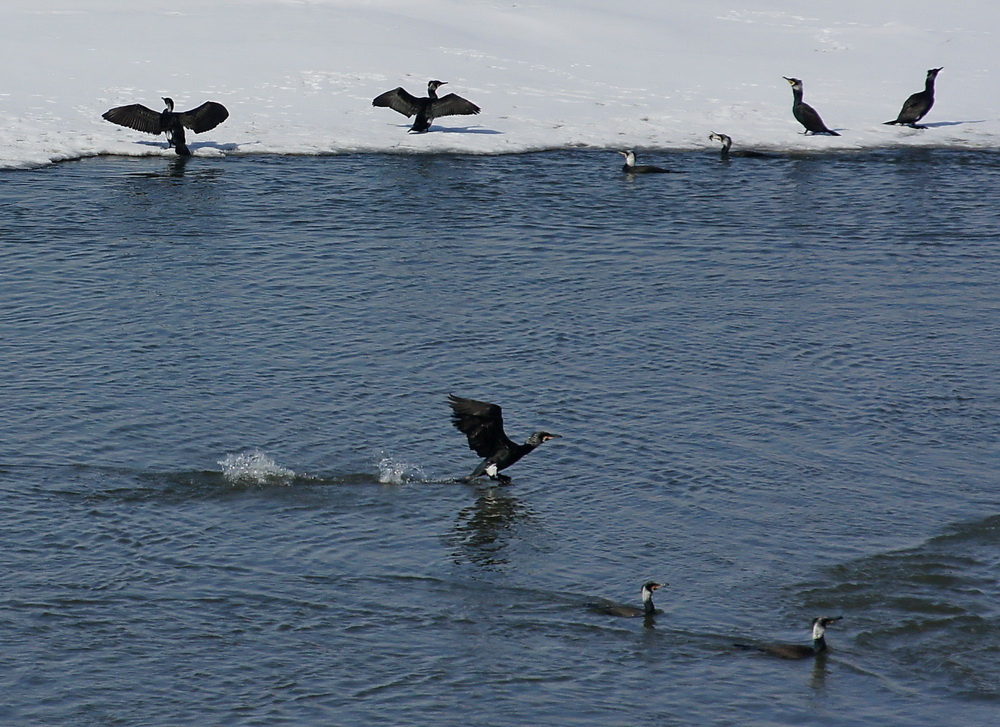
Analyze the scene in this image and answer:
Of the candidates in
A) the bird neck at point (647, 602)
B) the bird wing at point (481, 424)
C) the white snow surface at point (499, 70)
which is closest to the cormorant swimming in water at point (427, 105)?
the white snow surface at point (499, 70)

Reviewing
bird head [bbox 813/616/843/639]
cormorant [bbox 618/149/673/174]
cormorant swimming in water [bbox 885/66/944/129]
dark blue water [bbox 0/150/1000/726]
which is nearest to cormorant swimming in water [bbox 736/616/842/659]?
bird head [bbox 813/616/843/639]

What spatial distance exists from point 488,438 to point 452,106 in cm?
1283

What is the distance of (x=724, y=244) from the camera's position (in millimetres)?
18375

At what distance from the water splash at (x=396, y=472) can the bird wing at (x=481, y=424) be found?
55 centimetres

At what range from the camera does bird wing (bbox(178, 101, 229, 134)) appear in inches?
856

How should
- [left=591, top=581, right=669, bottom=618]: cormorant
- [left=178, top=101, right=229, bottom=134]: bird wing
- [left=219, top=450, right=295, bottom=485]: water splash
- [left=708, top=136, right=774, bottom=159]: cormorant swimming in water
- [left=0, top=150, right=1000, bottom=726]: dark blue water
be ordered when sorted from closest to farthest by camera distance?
[left=0, top=150, right=1000, bottom=726]: dark blue water
[left=591, top=581, right=669, bottom=618]: cormorant
[left=219, top=450, right=295, bottom=485]: water splash
[left=178, top=101, right=229, bottom=134]: bird wing
[left=708, top=136, right=774, bottom=159]: cormorant swimming in water

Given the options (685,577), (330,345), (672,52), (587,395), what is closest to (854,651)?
(685,577)

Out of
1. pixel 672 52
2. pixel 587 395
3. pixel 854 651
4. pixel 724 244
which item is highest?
pixel 672 52

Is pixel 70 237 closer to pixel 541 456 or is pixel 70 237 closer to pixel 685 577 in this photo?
pixel 541 456

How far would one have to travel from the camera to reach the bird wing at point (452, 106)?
75.7ft

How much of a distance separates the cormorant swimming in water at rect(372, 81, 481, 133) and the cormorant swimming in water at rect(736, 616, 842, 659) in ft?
51.3

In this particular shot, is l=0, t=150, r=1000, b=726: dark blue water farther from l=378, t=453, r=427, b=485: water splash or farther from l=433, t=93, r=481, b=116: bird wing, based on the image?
l=433, t=93, r=481, b=116: bird wing

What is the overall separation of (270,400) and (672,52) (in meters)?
17.2

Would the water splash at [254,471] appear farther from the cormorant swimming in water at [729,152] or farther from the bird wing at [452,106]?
the cormorant swimming in water at [729,152]
